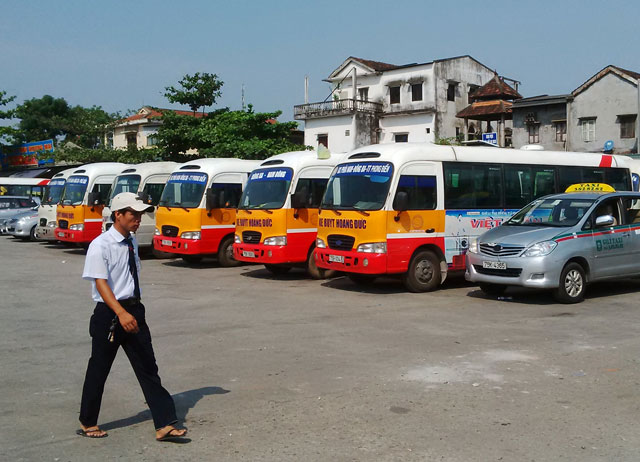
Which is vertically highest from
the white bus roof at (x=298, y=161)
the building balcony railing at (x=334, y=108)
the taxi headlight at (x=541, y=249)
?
the building balcony railing at (x=334, y=108)

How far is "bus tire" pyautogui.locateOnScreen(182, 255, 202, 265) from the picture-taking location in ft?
62.2

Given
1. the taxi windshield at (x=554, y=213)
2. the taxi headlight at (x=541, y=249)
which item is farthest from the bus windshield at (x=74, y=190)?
the taxi headlight at (x=541, y=249)

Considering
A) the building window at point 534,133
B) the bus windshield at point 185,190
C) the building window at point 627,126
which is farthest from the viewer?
the building window at point 534,133

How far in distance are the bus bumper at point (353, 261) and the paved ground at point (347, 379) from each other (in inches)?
24.0

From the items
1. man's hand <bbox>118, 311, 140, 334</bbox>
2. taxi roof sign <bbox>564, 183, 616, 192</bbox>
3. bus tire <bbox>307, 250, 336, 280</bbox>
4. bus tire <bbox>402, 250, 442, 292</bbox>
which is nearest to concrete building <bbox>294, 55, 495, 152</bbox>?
taxi roof sign <bbox>564, 183, 616, 192</bbox>

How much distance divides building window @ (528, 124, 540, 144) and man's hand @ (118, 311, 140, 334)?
132 feet

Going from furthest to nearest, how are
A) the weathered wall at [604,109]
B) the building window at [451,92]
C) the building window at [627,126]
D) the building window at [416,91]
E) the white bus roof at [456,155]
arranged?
the building window at [451,92]
the building window at [416,91]
the weathered wall at [604,109]
the building window at [627,126]
the white bus roof at [456,155]

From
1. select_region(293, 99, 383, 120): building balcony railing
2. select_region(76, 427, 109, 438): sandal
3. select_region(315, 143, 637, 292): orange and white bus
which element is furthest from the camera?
select_region(293, 99, 383, 120): building balcony railing

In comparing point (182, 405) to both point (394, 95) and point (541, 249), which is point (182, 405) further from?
point (394, 95)

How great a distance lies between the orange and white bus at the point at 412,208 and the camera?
1297 centimetres

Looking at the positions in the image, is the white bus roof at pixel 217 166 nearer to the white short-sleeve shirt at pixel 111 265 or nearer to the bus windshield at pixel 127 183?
the bus windshield at pixel 127 183

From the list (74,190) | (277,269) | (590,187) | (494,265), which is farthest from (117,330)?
(74,190)

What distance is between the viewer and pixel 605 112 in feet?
128

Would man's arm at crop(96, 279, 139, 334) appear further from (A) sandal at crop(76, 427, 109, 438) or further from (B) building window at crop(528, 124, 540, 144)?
(B) building window at crop(528, 124, 540, 144)
